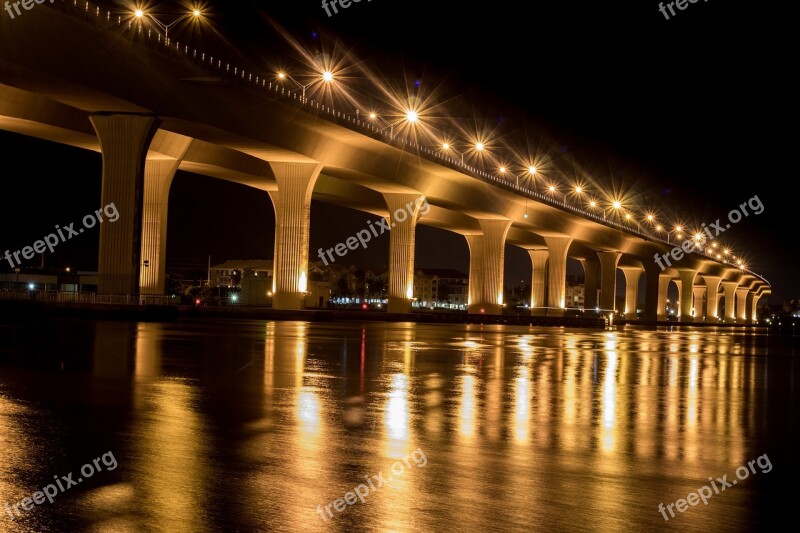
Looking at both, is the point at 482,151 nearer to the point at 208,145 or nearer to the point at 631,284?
the point at 208,145

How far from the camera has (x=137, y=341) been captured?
24.7m

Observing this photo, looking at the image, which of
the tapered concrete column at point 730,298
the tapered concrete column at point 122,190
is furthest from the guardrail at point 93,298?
the tapered concrete column at point 730,298

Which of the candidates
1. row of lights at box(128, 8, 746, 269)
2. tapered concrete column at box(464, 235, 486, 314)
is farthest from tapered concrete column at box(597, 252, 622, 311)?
tapered concrete column at box(464, 235, 486, 314)

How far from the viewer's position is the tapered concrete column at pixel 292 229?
56562 mm

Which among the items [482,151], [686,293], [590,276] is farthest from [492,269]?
[686,293]

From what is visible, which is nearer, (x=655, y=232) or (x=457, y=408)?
(x=457, y=408)

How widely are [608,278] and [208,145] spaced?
7206 cm

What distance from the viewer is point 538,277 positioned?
11669 centimetres

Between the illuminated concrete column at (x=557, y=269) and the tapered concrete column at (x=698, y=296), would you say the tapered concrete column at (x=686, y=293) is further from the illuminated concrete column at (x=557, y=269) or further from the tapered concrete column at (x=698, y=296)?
the illuminated concrete column at (x=557, y=269)

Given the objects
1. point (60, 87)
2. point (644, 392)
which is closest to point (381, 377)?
point (644, 392)

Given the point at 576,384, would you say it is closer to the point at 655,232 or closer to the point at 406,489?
the point at 406,489

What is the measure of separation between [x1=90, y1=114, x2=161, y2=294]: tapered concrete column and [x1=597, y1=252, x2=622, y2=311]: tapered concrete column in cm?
8458

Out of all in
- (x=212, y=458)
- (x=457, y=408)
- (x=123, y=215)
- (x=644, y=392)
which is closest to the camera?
(x=212, y=458)

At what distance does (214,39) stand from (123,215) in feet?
30.9
